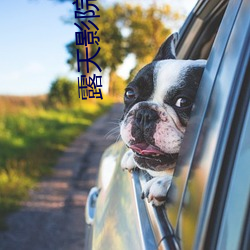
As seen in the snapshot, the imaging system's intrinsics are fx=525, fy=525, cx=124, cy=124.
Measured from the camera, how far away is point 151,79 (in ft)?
5.88

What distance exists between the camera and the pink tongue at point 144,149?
165 centimetres

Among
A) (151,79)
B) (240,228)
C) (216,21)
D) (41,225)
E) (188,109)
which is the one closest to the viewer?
(240,228)

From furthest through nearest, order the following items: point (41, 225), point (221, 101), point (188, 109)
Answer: point (41, 225) → point (188, 109) → point (221, 101)

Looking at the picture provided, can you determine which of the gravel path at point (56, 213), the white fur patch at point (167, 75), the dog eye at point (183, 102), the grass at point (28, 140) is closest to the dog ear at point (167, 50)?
the white fur patch at point (167, 75)

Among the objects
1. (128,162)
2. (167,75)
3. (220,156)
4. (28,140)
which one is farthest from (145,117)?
(28,140)

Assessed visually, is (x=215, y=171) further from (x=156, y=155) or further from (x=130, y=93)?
(x=130, y=93)

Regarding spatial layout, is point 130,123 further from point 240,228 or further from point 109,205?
point 240,228

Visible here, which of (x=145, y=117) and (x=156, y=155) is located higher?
(x=145, y=117)

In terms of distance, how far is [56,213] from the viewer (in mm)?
5426

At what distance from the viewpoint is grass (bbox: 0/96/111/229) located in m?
6.03

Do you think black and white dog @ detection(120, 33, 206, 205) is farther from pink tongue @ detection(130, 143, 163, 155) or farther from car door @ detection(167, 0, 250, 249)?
car door @ detection(167, 0, 250, 249)

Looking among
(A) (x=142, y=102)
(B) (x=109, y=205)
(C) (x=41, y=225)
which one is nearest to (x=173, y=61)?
(A) (x=142, y=102)

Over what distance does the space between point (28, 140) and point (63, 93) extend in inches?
367

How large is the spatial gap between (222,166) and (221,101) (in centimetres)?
16
